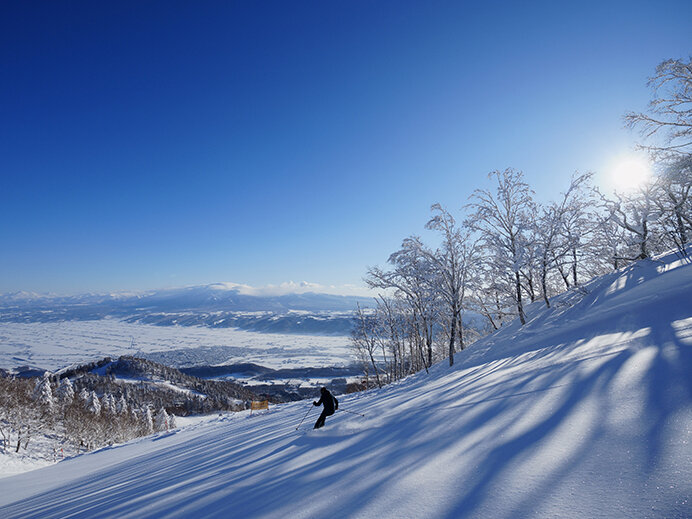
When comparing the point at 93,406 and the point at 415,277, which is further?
the point at 93,406

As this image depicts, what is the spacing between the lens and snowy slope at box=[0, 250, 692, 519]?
8.66ft

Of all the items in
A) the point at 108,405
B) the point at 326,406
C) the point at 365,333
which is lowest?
the point at 108,405

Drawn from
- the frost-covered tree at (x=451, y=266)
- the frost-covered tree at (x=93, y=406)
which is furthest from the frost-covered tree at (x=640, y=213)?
the frost-covered tree at (x=93, y=406)

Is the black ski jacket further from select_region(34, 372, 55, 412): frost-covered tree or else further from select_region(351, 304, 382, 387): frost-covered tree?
select_region(34, 372, 55, 412): frost-covered tree

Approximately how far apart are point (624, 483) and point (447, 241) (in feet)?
49.6

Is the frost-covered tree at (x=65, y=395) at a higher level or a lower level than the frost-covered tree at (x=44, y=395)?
lower

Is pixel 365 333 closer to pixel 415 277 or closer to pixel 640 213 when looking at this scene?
pixel 415 277

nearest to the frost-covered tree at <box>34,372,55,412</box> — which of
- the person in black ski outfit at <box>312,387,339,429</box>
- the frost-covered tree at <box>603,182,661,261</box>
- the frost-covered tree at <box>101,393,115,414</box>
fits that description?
the frost-covered tree at <box>101,393,115,414</box>

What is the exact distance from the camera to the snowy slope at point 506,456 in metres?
2.64

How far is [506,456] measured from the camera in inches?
134

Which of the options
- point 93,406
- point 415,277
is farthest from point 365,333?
point 93,406

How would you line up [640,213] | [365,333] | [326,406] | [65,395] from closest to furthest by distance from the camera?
[326,406] → [640,213] → [365,333] → [65,395]

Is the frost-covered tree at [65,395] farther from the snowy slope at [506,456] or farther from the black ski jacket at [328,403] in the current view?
the black ski jacket at [328,403]

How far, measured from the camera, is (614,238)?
1781 centimetres
